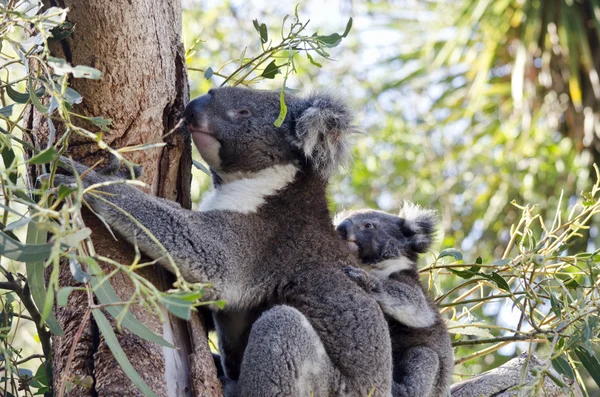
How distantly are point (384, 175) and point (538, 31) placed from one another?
2.97 metres

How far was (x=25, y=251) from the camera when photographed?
2.44 meters

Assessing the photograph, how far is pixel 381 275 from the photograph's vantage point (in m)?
4.45

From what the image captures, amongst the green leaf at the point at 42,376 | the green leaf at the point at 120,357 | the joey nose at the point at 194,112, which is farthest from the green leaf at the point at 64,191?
the joey nose at the point at 194,112

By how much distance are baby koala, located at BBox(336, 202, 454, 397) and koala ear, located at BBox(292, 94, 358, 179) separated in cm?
57

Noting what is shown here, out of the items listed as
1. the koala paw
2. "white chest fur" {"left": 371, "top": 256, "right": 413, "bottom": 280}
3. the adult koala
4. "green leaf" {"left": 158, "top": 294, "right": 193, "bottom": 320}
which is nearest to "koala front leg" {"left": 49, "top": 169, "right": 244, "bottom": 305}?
the adult koala

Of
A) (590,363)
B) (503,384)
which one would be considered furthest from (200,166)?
(590,363)

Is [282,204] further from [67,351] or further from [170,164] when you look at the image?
[67,351]

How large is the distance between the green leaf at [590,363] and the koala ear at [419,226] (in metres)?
1.19

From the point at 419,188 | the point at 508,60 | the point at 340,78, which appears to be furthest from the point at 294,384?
the point at 340,78

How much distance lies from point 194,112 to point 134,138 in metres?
0.49

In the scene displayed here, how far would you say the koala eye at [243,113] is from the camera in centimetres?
412

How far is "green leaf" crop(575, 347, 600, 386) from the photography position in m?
3.86

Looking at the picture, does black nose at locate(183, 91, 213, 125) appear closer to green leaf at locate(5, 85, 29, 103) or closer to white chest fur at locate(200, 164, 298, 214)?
white chest fur at locate(200, 164, 298, 214)

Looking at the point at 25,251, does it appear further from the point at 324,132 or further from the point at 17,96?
the point at 324,132
